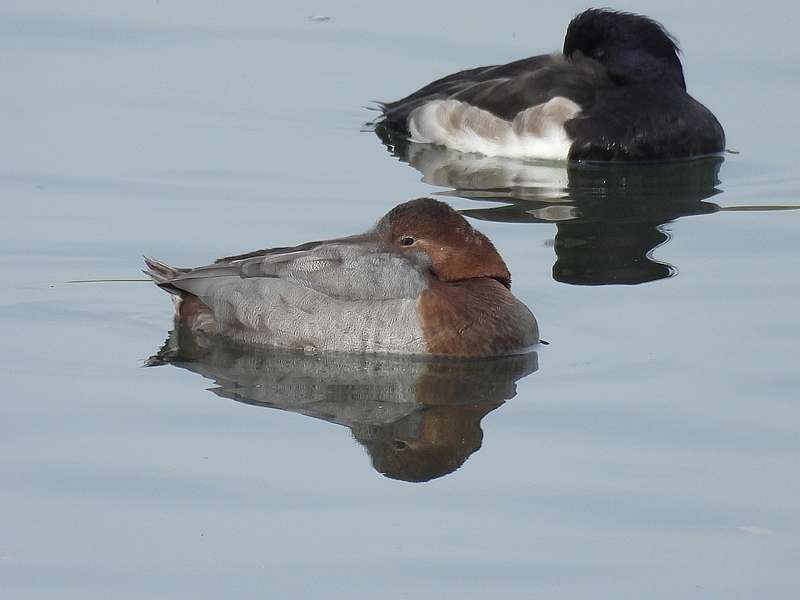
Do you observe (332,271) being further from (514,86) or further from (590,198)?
(514,86)

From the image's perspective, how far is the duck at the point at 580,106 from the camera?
13.8 metres

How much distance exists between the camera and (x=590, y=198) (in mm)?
12766

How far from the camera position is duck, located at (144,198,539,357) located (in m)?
9.08

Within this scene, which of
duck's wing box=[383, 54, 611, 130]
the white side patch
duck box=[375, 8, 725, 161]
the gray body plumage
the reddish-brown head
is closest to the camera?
the gray body plumage

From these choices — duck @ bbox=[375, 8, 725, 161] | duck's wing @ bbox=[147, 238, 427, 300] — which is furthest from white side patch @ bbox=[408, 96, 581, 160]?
duck's wing @ bbox=[147, 238, 427, 300]

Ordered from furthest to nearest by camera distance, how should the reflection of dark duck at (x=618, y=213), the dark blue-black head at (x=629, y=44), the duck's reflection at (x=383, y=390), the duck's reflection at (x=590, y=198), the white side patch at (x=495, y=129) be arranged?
the dark blue-black head at (x=629, y=44) → the white side patch at (x=495, y=129) → the duck's reflection at (x=590, y=198) → the reflection of dark duck at (x=618, y=213) → the duck's reflection at (x=383, y=390)

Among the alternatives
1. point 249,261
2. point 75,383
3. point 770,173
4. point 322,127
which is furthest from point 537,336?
point 322,127

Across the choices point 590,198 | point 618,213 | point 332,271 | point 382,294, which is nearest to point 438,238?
point 382,294

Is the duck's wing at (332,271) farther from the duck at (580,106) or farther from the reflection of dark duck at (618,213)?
the duck at (580,106)

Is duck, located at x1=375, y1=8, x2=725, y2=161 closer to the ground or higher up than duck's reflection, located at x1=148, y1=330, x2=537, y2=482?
higher up

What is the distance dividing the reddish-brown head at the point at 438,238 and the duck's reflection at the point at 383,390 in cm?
54

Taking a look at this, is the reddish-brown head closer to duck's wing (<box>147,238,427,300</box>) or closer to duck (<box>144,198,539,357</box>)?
duck (<box>144,198,539,357</box>)

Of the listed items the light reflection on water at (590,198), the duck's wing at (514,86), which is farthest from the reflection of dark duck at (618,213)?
the duck's wing at (514,86)

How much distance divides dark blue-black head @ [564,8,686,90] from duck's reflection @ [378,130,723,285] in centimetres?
94
